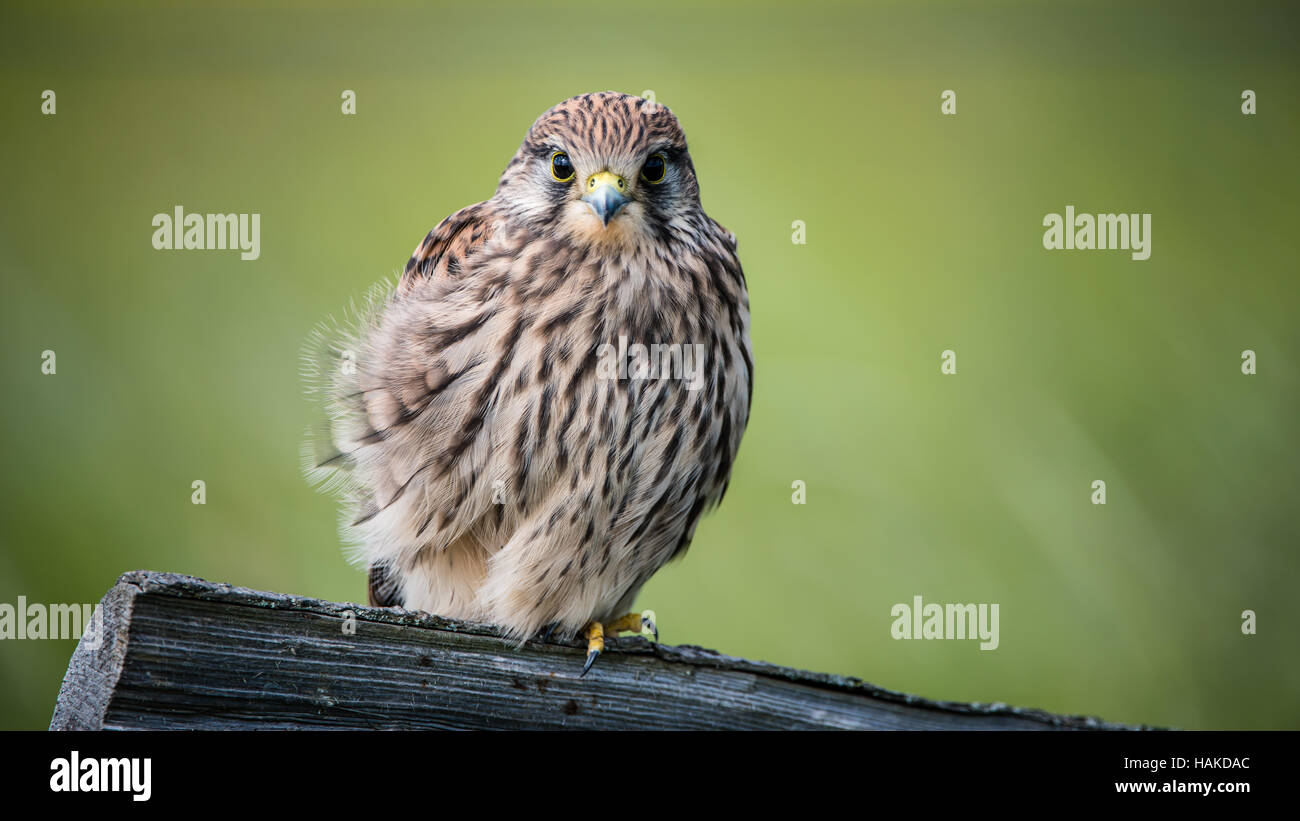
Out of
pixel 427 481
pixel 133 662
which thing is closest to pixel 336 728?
pixel 133 662

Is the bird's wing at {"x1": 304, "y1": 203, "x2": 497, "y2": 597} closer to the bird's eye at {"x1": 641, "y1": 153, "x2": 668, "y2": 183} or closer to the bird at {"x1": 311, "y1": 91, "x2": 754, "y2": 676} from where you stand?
the bird at {"x1": 311, "y1": 91, "x2": 754, "y2": 676}

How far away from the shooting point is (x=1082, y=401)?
4.22 metres

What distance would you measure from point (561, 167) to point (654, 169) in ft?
0.76

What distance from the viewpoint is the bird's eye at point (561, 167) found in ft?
8.53

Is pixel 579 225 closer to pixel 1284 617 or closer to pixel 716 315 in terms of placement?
pixel 716 315

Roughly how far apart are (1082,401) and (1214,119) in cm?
147

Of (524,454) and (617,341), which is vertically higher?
(617,341)

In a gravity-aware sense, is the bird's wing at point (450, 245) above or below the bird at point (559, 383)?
above

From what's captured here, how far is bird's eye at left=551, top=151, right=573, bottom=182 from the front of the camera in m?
2.60

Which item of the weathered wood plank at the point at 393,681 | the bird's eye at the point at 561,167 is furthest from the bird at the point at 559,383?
the weathered wood plank at the point at 393,681

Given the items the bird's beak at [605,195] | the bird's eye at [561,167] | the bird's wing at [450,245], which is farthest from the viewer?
the bird's wing at [450,245]

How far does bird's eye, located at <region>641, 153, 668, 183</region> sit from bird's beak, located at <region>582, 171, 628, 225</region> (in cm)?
8

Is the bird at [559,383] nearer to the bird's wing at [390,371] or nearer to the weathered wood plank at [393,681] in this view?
the bird's wing at [390,371]

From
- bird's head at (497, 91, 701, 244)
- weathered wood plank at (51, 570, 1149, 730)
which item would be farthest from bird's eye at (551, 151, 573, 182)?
weathered wood plank at (51, 570, 1149, 730)
